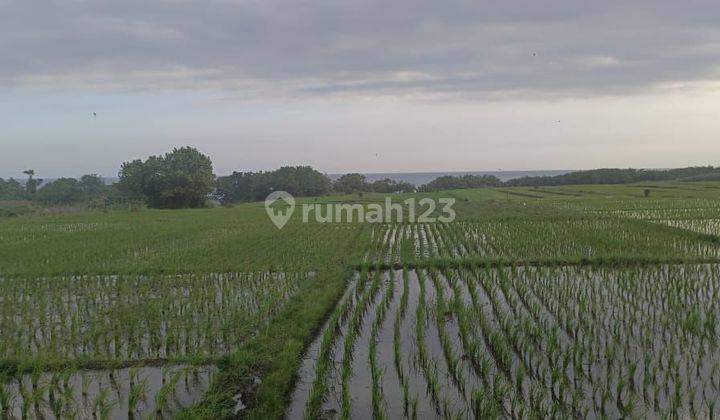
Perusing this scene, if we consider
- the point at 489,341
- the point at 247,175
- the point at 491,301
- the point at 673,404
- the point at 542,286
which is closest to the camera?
the point at 673,404

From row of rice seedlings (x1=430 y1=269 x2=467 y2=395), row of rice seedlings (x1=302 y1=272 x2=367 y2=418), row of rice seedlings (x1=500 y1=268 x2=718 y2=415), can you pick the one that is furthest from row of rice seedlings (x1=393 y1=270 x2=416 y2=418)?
row of rice seedlings (x1=500 y1=268 x2=718 y2=415)

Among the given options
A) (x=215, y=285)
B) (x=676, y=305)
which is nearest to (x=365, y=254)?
(x=215, y=285)

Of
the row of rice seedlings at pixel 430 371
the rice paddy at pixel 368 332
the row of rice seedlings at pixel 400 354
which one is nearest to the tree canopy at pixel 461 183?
the rice paddy at pixel 368 332

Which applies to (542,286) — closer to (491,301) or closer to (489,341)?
(491,301)

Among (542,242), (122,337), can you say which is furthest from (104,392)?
(542,242)

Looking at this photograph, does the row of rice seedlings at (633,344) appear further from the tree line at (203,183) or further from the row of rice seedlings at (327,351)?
the tree line at (203,183)

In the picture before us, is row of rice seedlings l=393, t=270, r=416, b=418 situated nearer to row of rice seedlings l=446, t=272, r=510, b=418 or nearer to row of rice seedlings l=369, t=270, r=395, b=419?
row of rice seedlings l=369, t=270, r=395, b=419
